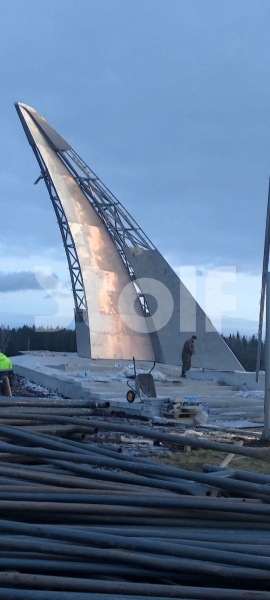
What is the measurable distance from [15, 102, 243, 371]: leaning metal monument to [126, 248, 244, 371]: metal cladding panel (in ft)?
0.09

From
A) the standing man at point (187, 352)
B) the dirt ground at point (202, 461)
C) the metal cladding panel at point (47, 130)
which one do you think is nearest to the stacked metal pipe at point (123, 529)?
the dirt ground at point (202, 461)

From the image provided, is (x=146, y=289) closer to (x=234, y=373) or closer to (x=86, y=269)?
(x=86, y=269)

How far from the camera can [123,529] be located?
296 cm

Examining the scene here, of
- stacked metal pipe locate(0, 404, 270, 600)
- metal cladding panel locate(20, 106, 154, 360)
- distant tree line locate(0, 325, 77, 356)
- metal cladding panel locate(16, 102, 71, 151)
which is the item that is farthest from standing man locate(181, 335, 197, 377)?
distant tree line locate(0, 325, 77, 356)

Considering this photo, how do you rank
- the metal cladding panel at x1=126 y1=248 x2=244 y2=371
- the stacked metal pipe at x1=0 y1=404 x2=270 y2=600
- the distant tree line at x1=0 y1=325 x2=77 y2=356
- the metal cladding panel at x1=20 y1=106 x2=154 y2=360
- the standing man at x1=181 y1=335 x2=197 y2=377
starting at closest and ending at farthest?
the stacked metal pipe at x1=0 y1=404 x2=270 y2=600 < the standing man at x1=181 y1=335 x2=197 y2=377 < the metal cladding panel at x1=126 y1=248 x2=244 y2=371 < the metal cladding panel at x1=20 y1=106 x2=154 y2=360 < the distant tree line at x1=0 y1=325 x2=77 y2=356

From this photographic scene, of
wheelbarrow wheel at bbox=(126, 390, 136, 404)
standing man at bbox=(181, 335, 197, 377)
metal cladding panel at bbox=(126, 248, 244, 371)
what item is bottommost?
wheelbarrow wheel at bbox=(126, 390, 136, 404)

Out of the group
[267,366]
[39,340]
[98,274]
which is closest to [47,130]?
[98,274]

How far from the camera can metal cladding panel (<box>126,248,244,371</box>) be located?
16625 millimetres

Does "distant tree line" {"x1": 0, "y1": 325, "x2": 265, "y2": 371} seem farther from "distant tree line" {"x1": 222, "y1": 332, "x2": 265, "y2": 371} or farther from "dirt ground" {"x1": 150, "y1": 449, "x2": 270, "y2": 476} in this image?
"dirt ground" {"x1": 150, "y1": 449, "x2": 270, "y2": 476}

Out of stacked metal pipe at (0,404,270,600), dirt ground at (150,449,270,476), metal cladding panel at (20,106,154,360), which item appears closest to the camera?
stacked metal pipe at (0,404,270,600)

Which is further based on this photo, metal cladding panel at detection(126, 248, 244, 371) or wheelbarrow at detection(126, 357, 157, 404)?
metal cladding panel at detection(126, 248, 244, 371)

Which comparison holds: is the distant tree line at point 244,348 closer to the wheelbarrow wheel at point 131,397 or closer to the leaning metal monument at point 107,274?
the leaning metal monument at point 107,274

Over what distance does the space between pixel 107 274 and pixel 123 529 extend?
1556 cm

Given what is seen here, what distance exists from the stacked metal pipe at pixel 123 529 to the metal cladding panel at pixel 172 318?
41.3 feet
